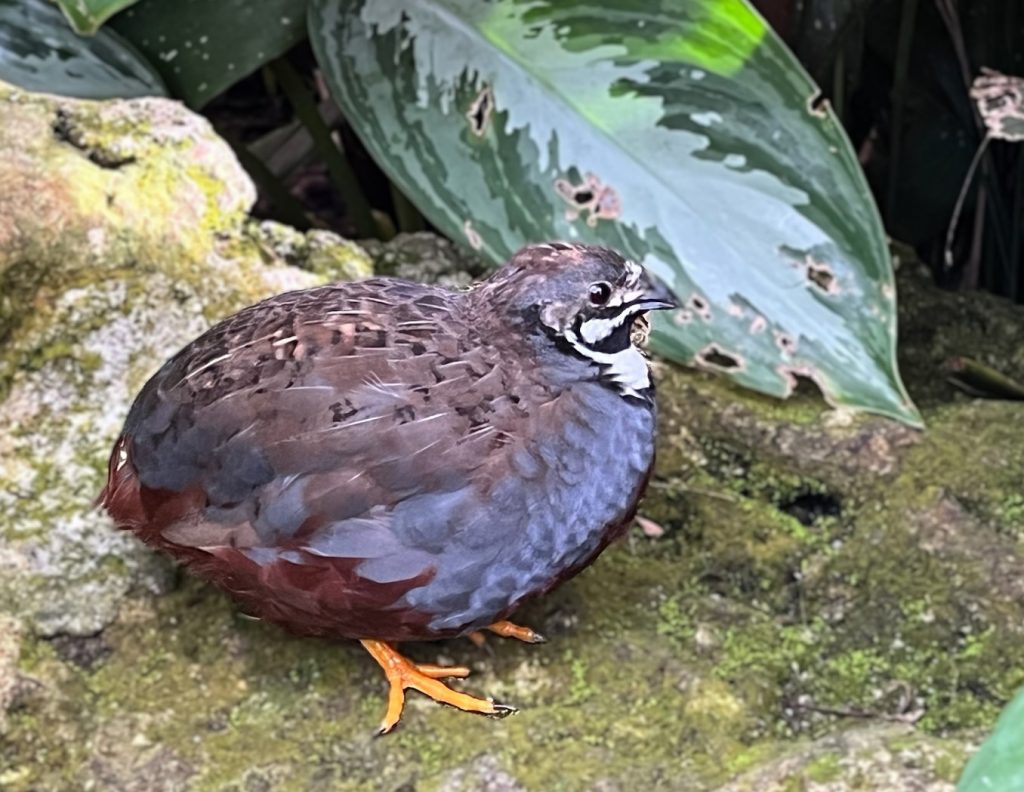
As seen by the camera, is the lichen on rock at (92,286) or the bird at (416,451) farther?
the lichen on rock at (92,286)

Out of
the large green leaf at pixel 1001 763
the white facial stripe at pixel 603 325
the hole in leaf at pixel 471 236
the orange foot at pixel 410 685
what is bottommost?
the orange foot at pixel 410 685

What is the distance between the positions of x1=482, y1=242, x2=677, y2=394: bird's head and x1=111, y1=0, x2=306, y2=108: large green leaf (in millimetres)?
814

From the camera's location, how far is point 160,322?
63.7 inches

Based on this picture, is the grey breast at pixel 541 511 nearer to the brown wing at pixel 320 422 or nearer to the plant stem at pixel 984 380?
the brown wing at pixel 320 422

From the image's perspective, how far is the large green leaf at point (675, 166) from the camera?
62.9 inches

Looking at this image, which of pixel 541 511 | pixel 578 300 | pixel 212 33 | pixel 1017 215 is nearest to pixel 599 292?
pixel 578 300

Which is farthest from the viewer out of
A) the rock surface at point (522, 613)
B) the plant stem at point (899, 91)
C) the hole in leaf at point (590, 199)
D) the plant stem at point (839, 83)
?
the plant stem at point (839, 83)

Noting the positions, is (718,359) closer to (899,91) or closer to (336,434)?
(336,434)

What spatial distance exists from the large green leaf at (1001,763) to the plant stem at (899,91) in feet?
5.52

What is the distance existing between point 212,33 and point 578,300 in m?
0.97

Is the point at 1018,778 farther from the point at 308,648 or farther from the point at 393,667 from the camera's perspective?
the point at 308,648

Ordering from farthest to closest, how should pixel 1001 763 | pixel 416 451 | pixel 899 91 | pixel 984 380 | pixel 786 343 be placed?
pixel 899 91
pixel 984 380
pixel 786 343
pixel 416 451
pixel 1001 763

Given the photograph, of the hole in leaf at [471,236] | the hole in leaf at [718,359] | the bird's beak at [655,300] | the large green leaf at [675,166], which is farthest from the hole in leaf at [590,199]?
the bird's beak at [655,300]

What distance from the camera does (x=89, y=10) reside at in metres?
1.50
